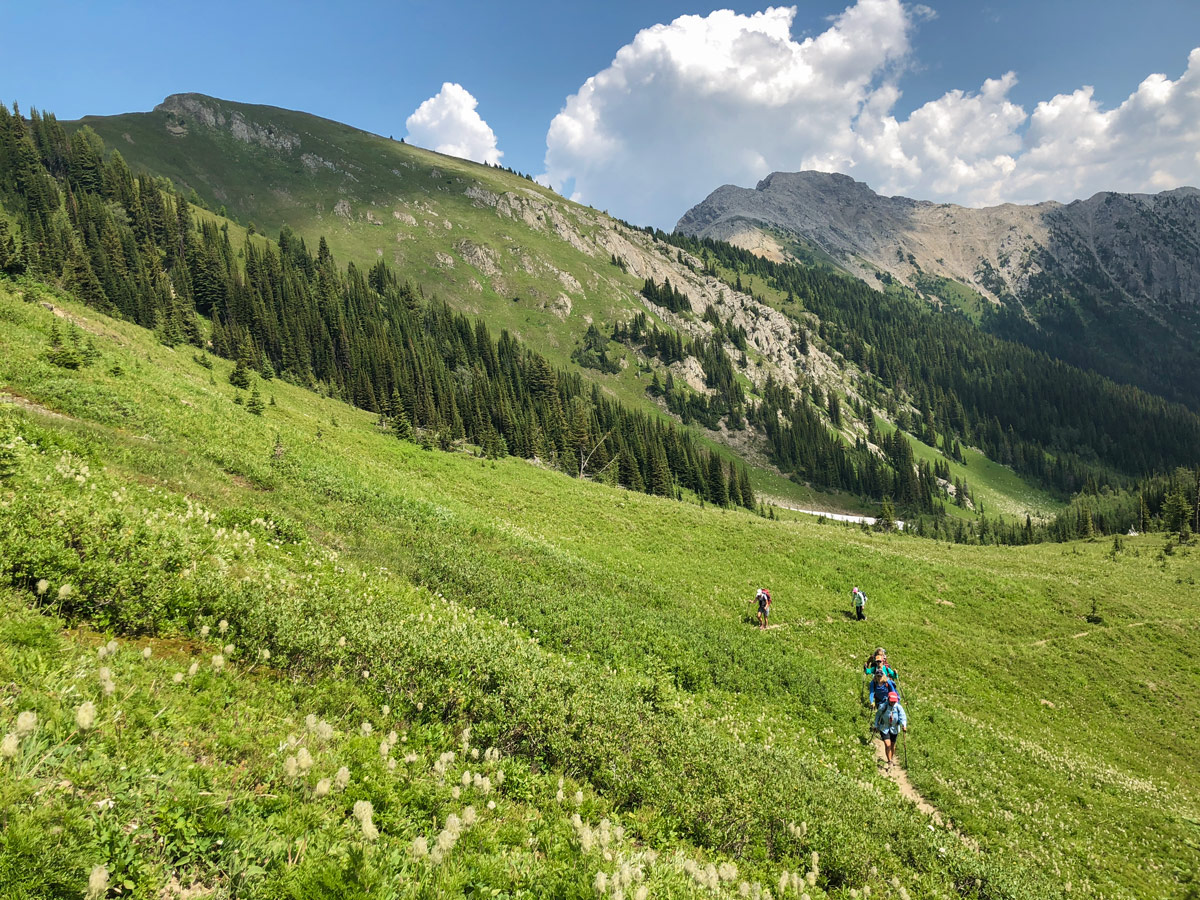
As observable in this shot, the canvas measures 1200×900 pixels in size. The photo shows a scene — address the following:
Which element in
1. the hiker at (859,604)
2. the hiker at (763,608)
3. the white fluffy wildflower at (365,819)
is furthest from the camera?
the hiker at (859,604)

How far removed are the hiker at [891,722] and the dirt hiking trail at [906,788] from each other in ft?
0.69

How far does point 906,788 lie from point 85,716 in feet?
60.4

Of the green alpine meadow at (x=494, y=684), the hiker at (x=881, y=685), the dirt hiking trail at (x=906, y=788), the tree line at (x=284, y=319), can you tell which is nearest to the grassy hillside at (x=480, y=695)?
the green alpine meadow at (x=494, y=684)

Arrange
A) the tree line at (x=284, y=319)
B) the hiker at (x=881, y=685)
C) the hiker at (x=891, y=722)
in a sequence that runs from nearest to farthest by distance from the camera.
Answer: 1. the hiker at (x=891, y=722)
2. the hiker at (x=881, y=685)
3. the tree line at (x=284, y=319)

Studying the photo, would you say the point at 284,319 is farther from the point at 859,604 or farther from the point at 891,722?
the point at 891,722

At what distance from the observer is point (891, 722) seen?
15727 mm

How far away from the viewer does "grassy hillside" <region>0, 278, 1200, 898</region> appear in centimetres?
469

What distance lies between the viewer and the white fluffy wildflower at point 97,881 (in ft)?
10.3

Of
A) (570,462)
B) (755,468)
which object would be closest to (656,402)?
(755,468)

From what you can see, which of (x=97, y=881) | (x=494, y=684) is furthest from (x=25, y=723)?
(x=494, y=684)

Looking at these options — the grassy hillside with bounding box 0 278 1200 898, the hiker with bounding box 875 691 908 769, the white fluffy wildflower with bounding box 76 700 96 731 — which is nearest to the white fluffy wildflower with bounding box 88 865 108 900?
the grassy hillside with bounding box 0 278 1200 898

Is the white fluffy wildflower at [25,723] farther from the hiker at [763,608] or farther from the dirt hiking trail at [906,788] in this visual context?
the hiker at [763,608]

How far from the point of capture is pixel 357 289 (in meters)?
127

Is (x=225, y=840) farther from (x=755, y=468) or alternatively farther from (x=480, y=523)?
(x=755, y=468)
